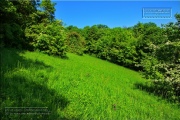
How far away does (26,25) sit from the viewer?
67.0 feet

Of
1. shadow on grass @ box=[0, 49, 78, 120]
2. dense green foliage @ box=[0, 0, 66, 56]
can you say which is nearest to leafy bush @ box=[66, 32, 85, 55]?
dense green foliage @ box=[0, 0, 66, 56]

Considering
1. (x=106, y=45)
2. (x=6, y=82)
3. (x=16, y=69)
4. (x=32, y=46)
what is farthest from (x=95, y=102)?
(x=106, y=45)

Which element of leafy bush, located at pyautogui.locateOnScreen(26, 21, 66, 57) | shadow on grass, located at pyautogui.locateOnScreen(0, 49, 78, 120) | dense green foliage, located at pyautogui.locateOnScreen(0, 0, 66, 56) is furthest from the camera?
leafy bush, located at pyautogui.locateOnScreen(26, 21, 66, 57)

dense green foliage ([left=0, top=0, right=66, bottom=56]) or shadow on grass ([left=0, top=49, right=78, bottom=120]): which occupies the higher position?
dense green foliage ([left=0, top=0, right=66, bottom=56])

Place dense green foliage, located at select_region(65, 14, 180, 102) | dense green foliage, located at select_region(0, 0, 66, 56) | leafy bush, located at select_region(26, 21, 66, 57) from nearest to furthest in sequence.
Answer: dense green foliage, located at select_region(65, 14, 180, 102) < dense green foliage, located at select_region(0, 0, 66, 56) < leafy bush, located at select_region(26, 21, 66, 57)

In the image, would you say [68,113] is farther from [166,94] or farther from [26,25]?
[26,25]

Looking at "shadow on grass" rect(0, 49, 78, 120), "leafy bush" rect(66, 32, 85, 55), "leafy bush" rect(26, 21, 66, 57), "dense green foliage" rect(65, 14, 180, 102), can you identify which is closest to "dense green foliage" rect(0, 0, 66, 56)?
"leafy bush" rect(26, 21, 66, 57)

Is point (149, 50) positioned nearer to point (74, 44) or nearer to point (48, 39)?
point (48, 39)

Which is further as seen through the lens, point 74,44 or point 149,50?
point 74,44

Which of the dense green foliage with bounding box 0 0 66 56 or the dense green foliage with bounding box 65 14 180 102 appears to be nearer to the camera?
the dense green foliage with bounding box 65 14 180 102

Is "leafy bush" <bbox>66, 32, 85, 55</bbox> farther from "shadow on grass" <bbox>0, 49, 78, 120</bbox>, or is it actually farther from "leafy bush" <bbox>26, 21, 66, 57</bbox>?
"shadow on grass" <bbox>0, 49, 78, 120</bbox>

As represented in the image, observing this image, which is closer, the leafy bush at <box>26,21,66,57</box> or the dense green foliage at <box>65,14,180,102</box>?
the dense green foliage at <box>65,14,180,102</box>

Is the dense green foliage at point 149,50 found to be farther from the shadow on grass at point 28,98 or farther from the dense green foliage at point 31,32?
the dense green foliage at point 31,32

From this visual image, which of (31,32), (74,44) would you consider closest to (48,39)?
(31,32)
